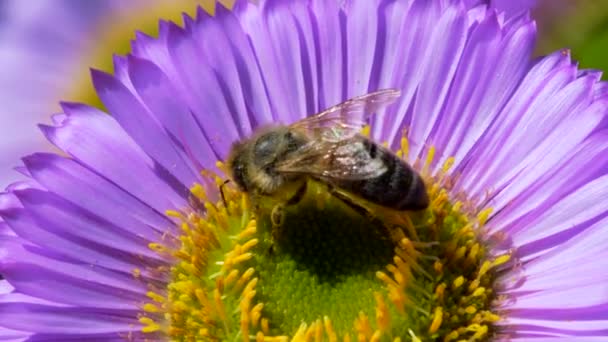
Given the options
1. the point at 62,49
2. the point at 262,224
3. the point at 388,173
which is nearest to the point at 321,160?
the point at 388,173

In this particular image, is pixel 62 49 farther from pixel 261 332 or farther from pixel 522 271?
pixel 522 271

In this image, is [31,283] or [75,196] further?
[75,196]

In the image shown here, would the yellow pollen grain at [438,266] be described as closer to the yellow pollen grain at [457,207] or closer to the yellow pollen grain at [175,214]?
the yellow pollen grain at [457,207]

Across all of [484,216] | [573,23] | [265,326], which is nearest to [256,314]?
[265,326]

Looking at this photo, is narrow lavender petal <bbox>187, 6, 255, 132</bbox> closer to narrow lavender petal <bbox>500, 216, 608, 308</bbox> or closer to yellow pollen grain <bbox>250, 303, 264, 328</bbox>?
yellow pollen grain <bbox>250, 303, 264, 328</bbox>

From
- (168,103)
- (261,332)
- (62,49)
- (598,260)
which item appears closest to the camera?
(598,260)

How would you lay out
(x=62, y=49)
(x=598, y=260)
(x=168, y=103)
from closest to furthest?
(x=598, y=260) < (x=168, y=103) < (x=62, y=49)

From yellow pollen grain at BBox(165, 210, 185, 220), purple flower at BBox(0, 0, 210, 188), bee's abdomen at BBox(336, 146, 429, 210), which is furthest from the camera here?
purple flower at BBox(0, 0, 210, 188)

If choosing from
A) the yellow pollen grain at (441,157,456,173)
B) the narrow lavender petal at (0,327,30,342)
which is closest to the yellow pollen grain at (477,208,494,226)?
the yellow pollen grain at (441,157,456,173)
